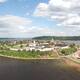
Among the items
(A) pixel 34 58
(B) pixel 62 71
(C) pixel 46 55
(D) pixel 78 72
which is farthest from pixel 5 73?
(C) pixel 46 55

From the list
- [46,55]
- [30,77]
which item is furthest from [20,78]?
[46,55]

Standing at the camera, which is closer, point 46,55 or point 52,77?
point 52,77

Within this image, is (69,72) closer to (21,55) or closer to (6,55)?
(21,55)

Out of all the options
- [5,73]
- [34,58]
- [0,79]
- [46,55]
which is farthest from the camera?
[46,55]

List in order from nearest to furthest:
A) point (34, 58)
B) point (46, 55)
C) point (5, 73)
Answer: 1. point (5, 73)
2. point (34, 58)
3. point (46, 55)

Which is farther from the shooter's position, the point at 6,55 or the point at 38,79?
the point at 6,55

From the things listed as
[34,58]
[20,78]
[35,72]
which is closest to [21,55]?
[34,58]

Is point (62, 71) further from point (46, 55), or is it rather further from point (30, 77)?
point (46, 55)

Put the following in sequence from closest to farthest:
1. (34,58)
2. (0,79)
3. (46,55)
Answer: (0,79) < (34,58) < (46,55)

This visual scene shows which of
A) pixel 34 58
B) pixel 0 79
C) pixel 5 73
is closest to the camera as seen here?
pixel 0 79
